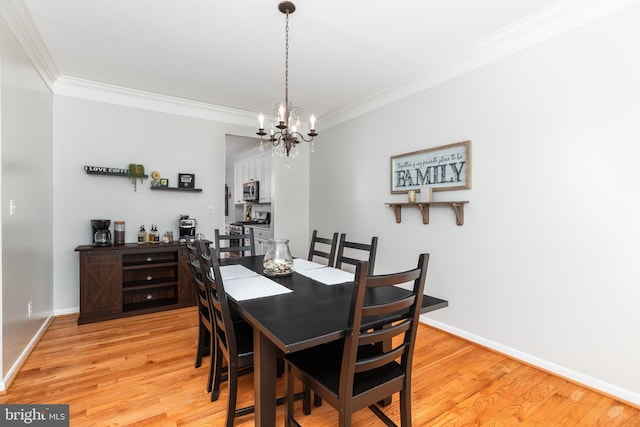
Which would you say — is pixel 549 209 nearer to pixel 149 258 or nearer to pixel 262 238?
pixel 149 258

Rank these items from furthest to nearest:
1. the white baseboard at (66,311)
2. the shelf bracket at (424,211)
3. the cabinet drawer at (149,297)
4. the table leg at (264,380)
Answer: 1. the cabinet drawer at (149,297)
2. the white baseboard at (66,311)
3. the shelf bracket at (424,211)
4. the table leg at (264,380)

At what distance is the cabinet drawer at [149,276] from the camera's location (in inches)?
145

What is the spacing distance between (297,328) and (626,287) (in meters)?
2.18

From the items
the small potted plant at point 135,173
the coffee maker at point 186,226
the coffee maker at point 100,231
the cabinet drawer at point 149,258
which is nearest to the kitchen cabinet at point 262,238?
the coffee maker at point 186,226

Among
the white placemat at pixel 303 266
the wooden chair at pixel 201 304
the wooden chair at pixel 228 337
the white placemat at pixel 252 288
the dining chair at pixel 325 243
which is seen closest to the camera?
the wooden chair at pixel 228 337

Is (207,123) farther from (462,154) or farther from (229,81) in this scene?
(462,154)

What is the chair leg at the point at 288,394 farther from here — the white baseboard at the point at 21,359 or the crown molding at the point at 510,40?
the crown molding at the point at 510,40

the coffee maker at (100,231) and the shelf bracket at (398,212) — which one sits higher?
the shelf bracket at (398,212)

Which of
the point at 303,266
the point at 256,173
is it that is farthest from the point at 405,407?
the point at 256,173

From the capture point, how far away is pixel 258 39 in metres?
2.66

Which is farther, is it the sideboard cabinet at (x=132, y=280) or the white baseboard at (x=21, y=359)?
the sideboard cabinet at (x=132, y=280)

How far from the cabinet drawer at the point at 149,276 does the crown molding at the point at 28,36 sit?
7.21 ft

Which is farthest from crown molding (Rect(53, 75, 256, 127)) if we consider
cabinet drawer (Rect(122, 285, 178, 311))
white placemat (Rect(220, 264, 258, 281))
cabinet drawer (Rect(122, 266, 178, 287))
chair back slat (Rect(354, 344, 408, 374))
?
chair back slat (Rect(354, 344, 408, 374))

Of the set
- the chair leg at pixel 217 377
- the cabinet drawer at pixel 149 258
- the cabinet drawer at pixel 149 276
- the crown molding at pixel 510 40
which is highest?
the crown molding at pixel 510 40
